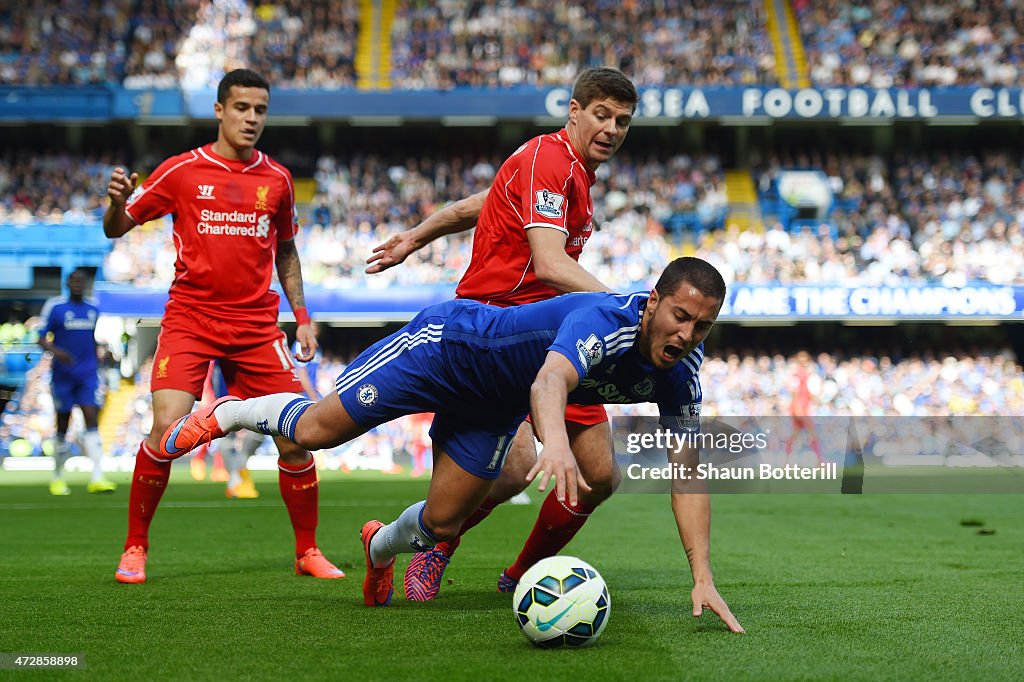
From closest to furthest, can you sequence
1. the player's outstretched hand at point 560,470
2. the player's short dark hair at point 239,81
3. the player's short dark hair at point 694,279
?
the player's outstretched hand at point 560,470
the player's short dark hair at point 694,279
the player's short dark hair at point 239,81

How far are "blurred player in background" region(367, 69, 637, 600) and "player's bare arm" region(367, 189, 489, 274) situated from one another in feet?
0.88

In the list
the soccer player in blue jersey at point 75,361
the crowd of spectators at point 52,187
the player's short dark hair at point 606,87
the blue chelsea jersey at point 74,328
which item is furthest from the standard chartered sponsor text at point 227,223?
the crowd of spectators at point 52,187

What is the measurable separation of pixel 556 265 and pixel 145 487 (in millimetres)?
2718

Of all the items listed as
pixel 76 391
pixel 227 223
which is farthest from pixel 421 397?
pixel 76 391

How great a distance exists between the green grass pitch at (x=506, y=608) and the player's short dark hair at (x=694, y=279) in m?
1.25

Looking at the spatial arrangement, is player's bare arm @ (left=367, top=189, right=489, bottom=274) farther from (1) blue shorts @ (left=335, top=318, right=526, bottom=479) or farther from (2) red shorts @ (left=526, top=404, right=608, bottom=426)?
(2) red shorts @ (left=526, top=404, right=608, bottom=426)

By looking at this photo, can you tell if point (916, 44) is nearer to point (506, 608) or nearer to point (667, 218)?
point (667, 218)

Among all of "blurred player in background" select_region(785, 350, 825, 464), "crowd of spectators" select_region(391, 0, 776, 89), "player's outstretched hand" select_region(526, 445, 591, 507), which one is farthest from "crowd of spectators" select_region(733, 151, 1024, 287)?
"player's outstretched hand" select_region(526, 445, 591, 507)

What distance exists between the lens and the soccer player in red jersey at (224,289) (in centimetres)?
634

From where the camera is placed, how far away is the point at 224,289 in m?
6.46

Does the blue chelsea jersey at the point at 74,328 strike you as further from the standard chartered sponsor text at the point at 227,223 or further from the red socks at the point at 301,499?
the red socks at the point at 301,499

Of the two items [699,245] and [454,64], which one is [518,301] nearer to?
[699,245]

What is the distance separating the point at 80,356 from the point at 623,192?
17748 mm

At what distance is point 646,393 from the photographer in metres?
4.64
